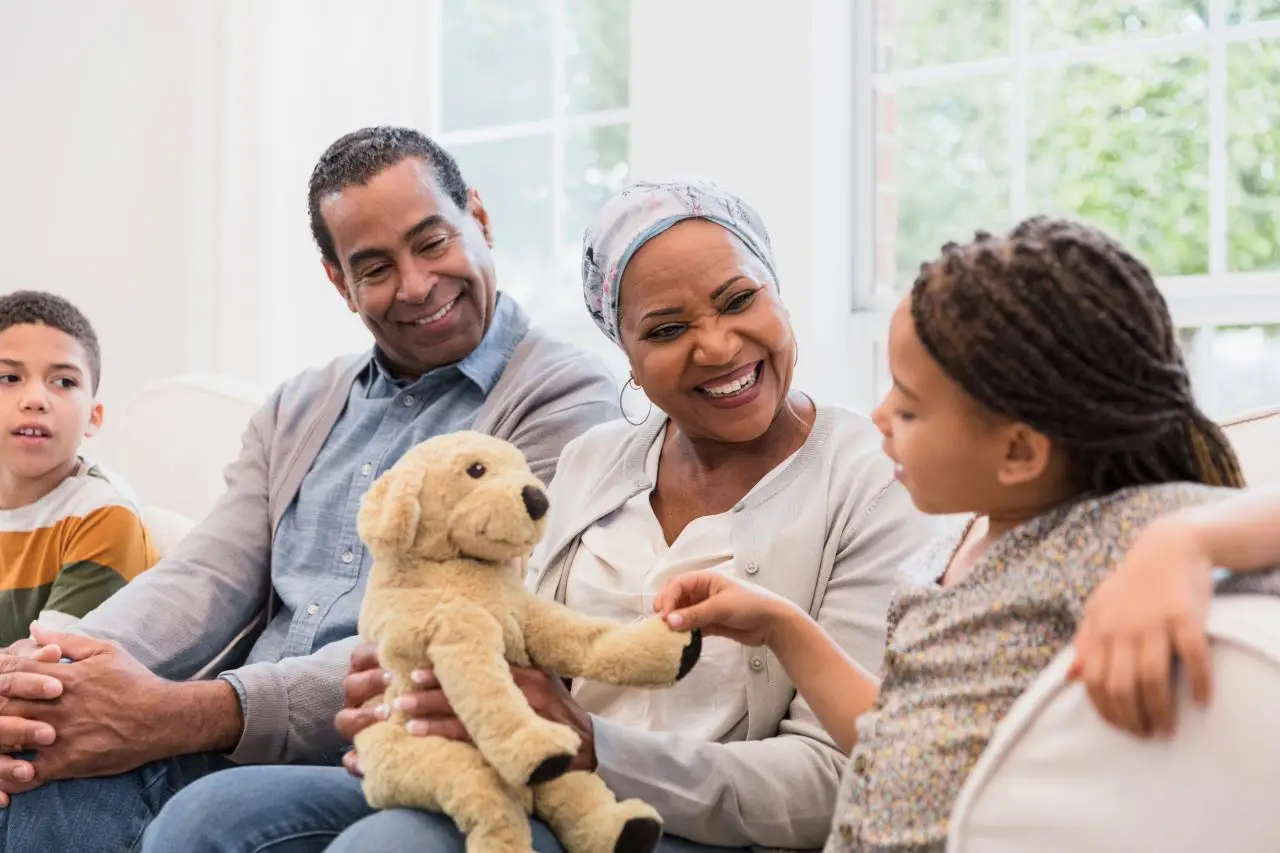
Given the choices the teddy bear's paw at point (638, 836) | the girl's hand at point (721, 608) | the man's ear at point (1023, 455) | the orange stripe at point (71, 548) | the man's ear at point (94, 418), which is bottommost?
the teddy bear's paw at point (638, 836)

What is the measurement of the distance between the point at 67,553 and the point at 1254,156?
209 cm

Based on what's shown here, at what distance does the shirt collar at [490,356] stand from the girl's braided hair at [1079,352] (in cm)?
107

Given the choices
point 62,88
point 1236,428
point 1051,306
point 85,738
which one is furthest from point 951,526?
point 62,88

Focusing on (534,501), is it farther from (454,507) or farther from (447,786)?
(447,786)

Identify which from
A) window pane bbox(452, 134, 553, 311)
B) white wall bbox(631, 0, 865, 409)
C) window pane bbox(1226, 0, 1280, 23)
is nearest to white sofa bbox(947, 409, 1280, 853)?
white wall bbox(631, 0, 865, 409)

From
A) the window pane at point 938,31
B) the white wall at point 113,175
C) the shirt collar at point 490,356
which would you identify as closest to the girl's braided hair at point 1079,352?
the shirt collar at point 490,356

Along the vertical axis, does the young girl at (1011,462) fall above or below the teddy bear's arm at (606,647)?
above

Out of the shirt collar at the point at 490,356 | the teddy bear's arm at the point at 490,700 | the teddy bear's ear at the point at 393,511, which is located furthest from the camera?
the shirt collar at the point at 490,356

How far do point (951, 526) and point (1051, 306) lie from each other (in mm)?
336

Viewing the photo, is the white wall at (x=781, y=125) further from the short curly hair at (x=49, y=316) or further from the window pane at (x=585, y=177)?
the short curly hair at (x=49, y=316)

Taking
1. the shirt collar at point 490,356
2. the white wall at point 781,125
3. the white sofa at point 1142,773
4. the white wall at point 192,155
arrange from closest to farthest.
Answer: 1. the white sofa at point 1142,773
2. the shirt collar at point 490,356
3. the white wall at point 781,125
4. the white wall at point 192,155

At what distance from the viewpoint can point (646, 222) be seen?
1.61 metres

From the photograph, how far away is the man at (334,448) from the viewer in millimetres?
1783

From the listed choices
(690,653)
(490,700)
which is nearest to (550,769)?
(490,700)
